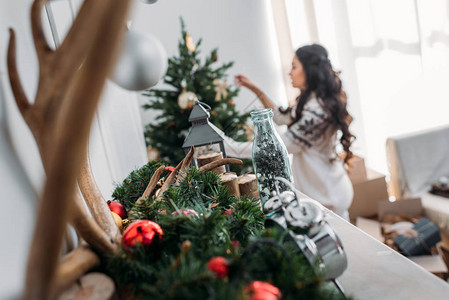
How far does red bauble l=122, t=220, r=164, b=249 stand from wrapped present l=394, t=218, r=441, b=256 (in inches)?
74.1

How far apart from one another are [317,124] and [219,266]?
5.74 feet

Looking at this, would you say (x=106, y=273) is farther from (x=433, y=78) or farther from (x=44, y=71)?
(x=433, y=78)

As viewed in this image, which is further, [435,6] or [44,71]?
[435,6]

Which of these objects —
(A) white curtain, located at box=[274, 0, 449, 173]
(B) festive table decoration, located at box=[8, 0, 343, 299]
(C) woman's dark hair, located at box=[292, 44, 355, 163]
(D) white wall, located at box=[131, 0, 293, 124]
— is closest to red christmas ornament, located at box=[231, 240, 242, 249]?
(B) festive table decoration, located at box=[8, 0, 343, 299]

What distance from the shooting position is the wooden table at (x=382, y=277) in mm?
517

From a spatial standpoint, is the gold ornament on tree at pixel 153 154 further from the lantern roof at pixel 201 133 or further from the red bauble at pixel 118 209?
the red bauble at pixel 118 209

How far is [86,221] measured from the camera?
17.6 inches

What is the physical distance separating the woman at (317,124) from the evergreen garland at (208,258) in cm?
147

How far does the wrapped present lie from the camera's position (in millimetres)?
1961

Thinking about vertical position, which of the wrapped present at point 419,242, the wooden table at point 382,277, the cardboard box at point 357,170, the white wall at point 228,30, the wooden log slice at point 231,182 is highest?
the white wall at point 228,30

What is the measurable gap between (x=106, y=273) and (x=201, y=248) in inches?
5.2

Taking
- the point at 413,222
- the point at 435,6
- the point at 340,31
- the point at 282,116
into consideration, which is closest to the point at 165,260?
the point at 282,116

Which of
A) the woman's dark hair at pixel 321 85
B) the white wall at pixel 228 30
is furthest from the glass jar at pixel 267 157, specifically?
the white wall at pixel 228 30

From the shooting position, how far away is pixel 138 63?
739 mm
